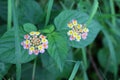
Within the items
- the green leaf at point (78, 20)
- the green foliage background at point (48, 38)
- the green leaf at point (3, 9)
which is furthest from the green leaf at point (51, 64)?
the green leaf at point (3, 9)

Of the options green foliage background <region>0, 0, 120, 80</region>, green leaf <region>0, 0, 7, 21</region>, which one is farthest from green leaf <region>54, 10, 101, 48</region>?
green leaf <region>0, 0, 7, 21</region>

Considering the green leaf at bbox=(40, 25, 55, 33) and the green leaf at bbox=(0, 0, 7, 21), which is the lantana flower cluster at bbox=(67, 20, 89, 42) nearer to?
the green leaf at bbox=(40, 25, 55, 33)

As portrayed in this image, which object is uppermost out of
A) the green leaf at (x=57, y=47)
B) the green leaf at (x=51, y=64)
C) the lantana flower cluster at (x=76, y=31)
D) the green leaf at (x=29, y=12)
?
the green leaf at (x=29, y=12)

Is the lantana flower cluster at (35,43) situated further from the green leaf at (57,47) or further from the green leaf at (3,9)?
the green leaf at (3,9)

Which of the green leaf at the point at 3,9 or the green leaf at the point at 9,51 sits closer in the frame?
the green leaf at the point at 9,51

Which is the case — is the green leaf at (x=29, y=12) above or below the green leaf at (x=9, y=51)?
above

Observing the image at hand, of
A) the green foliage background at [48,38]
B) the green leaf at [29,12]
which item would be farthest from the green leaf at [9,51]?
the green leaf at [29,12]

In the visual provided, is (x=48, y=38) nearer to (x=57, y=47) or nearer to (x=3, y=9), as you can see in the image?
(x=57, y=47)
